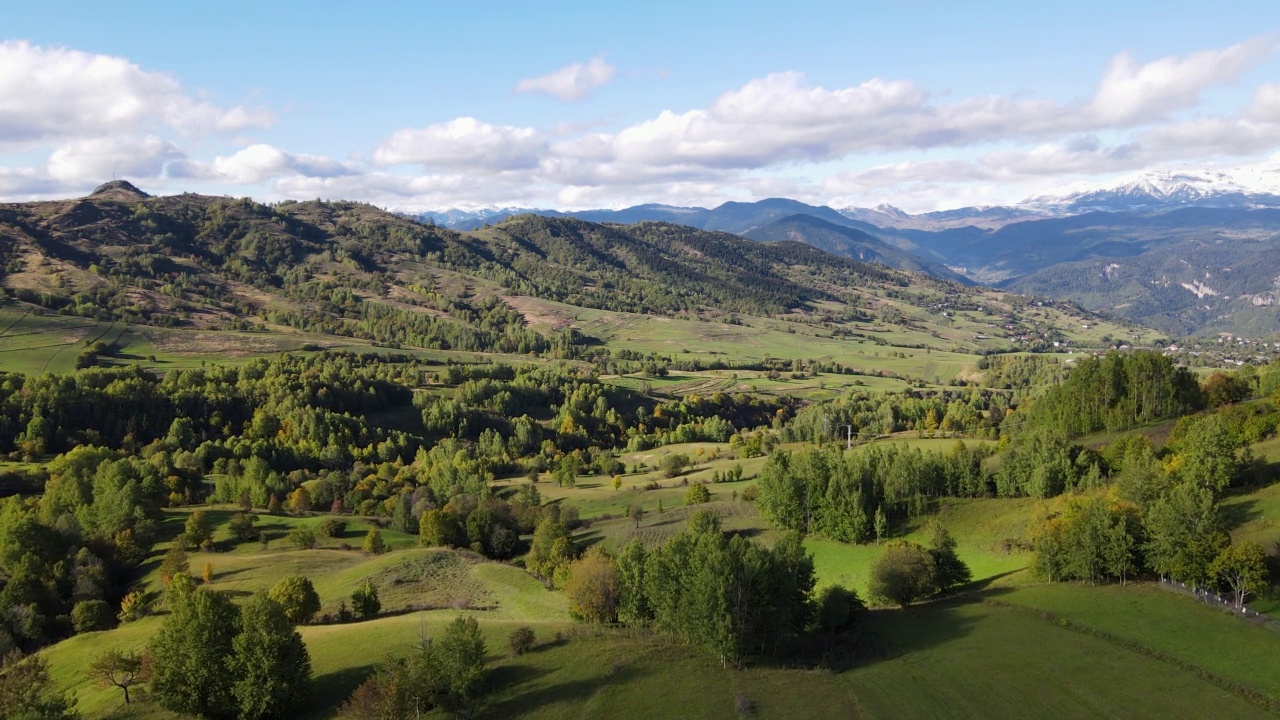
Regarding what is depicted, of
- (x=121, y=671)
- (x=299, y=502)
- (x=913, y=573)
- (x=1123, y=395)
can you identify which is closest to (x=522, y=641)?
(x=121, y=671)

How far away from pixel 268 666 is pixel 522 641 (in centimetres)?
1862

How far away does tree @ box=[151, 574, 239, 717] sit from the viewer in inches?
→ 2007

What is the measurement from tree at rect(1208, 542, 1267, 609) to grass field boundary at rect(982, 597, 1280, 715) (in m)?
12.1

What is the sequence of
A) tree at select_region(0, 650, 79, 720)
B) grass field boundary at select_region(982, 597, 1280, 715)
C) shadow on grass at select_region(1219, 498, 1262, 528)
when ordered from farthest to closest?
shadow on grass at select_region(1219, 498, 1262, 528) → grass field boundary at select_region(982, 597, 1280, 715) → tree at select_region(0, 650, 79, 720)

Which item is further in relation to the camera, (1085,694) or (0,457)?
(0,457)

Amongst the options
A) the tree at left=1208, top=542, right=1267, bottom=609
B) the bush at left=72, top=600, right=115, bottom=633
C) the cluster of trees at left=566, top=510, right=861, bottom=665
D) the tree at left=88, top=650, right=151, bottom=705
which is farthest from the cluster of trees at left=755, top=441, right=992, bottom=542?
the bush at left=72, top=600, right=115, bottom=633

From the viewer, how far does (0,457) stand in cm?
15338

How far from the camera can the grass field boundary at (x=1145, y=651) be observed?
47344mm

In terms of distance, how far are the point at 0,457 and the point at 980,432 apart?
216743 mm

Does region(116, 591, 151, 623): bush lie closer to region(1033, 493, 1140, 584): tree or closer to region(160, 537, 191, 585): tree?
region(160, 537, 191, 585): tree

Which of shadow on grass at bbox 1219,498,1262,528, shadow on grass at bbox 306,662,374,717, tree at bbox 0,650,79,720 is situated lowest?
shadow on grass at bbox 306,662,374,717

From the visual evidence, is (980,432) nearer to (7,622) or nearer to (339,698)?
(339,698)

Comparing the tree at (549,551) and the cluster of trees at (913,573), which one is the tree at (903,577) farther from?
the tree at (549,551)

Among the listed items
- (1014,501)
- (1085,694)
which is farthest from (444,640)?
(1014,501)
